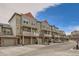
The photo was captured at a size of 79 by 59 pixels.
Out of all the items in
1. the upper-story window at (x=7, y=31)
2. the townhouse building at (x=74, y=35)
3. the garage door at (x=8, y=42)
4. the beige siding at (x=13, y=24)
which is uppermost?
the beige siding at (x=13, y=24)

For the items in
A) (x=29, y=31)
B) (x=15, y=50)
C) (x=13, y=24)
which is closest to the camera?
(x=15, y=50)

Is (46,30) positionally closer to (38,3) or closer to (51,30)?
(51,30)

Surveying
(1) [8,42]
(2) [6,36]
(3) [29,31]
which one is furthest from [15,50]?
(3) [29,31]

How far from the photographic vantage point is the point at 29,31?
4305 mm

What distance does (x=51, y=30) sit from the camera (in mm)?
4277

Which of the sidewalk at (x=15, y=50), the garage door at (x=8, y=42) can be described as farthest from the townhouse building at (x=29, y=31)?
the sidewalk at (x=15, y=50)

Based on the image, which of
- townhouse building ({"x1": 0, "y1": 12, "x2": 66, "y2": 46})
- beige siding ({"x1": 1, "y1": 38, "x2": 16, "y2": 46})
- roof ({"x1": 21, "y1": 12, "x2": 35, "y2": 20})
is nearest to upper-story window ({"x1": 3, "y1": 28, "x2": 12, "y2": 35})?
townhouse building ({"x1": 0, "y1": 12, "x2": 66, "y2": 46})

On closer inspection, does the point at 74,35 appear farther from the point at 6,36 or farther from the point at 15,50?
the point at 6,36

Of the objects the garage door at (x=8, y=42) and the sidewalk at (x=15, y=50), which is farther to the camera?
the garage door at (x=8, y=42)

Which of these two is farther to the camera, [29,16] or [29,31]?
[29,31]

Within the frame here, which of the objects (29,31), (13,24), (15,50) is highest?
(13,24)

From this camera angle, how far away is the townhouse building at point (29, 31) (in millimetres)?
4145

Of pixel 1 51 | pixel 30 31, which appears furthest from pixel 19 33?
pixel 1 51

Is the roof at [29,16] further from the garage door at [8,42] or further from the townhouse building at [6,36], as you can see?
the garage door at [8,42]
